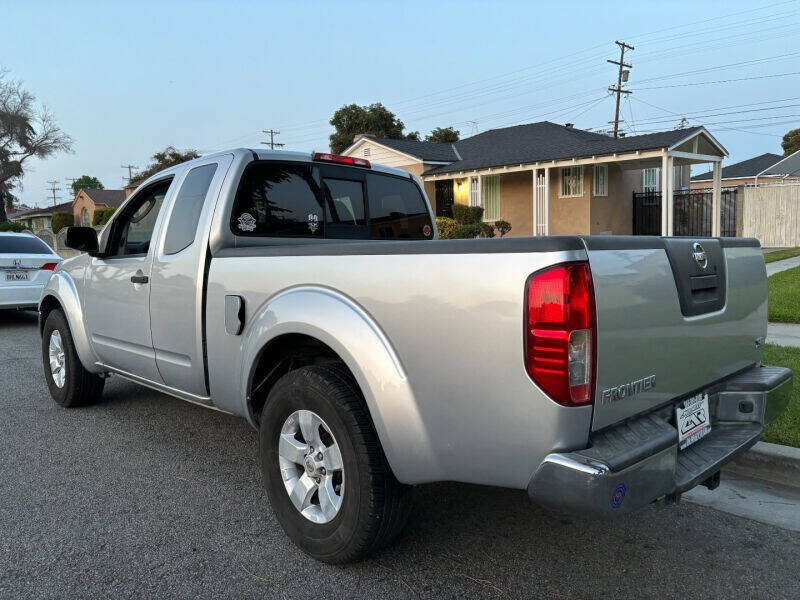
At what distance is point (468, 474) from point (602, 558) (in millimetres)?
1021

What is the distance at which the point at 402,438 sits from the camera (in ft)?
8.48

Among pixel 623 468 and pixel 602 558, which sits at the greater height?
pixel 623 468

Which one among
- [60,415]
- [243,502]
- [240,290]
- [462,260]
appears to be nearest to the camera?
[462,260]

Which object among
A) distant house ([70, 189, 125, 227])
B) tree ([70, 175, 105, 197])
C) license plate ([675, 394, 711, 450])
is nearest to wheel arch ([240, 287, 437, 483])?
license plate ([675, 394, 711, 450])

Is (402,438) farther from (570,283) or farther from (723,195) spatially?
(723,195)

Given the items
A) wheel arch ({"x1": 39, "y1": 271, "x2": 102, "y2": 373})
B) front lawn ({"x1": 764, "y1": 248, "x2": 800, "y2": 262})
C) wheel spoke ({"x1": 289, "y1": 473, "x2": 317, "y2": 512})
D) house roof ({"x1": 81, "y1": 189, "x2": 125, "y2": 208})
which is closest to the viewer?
wheel spoke ({"x1": 289, "y1": 473, "x2": 317, "y2": 512})

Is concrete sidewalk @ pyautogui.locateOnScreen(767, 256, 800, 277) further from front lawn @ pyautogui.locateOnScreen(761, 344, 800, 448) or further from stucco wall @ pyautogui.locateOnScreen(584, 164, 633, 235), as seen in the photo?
front lawn @ pyautogui.locateOnScreen(761, 344, 800, 448)

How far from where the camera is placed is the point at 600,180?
22.6 metres

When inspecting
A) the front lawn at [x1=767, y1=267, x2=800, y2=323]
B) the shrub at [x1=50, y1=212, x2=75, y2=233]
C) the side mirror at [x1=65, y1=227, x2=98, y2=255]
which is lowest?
the front lawn at [x1=767, y1=267, x2=800, y2=323]

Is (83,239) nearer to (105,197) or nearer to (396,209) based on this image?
(396,209)

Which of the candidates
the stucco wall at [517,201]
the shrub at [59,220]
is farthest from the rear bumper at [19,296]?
the shrub at [59,220]

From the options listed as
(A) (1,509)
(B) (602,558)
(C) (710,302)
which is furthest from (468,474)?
(A) (1,509)

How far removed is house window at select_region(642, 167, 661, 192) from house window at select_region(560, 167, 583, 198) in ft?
12.3

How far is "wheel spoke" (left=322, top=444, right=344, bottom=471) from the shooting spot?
2904 mm
